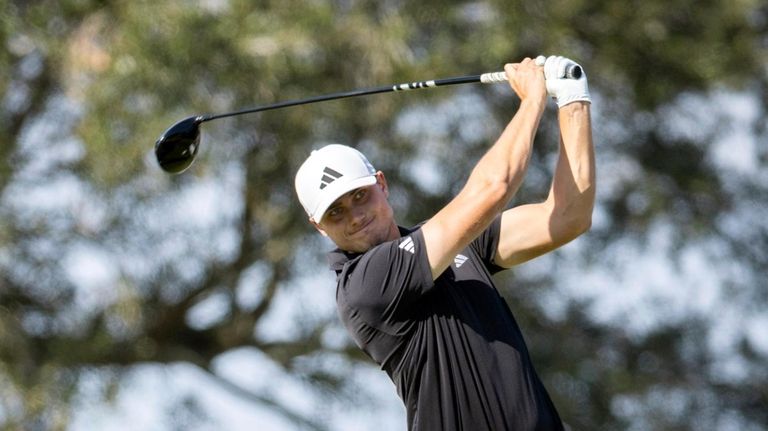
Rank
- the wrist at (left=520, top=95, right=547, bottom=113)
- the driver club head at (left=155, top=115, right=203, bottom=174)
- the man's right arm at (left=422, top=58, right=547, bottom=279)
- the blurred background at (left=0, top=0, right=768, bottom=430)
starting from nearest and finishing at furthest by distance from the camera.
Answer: the man's right arm at (left=422, top=58, right=547, bottom=279) → the wrist at (left=520, top=95, right=547, bottom=113) → the driver club head at (left=155, top=115, right=203, bottom=174) → the blurred background at (left=0, top=0, right=768, bottom=430)

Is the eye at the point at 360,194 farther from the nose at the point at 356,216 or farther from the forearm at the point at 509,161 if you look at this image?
the forearm at the point at 509,161

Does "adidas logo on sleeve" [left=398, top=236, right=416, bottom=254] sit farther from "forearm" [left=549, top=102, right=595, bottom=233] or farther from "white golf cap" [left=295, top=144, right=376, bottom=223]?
"forearm" [left=549, top=102, right=595, bottom=233]

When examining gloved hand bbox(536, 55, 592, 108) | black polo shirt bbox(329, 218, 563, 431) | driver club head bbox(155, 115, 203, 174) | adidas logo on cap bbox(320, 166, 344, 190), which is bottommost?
black polo shirt bbox(329, 218, 563, 431)

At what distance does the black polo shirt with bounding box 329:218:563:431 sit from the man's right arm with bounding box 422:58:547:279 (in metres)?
0.06

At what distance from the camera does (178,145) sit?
6.67 metres

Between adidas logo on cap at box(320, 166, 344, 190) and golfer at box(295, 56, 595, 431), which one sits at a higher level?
adidas logo on cap at box(320, 166, 344, 190)

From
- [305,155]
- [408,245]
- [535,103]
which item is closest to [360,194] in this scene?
[408,245]

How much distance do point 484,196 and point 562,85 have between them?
1.83 ft

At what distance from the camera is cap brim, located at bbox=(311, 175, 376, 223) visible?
5055 millimetres

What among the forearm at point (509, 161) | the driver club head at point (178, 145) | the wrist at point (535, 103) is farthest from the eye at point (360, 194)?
the driver club head at point (178, 145)

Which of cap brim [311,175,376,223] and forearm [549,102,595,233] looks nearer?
cap brim [311,175,376,223]

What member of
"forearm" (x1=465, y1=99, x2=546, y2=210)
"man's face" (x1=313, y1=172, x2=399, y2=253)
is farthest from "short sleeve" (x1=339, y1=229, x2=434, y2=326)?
"forearm" (x1=465, y1=99, x2=546, y2=210)

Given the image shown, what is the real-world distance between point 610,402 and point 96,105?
629cm

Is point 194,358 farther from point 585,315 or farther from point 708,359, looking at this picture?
point 708,359
